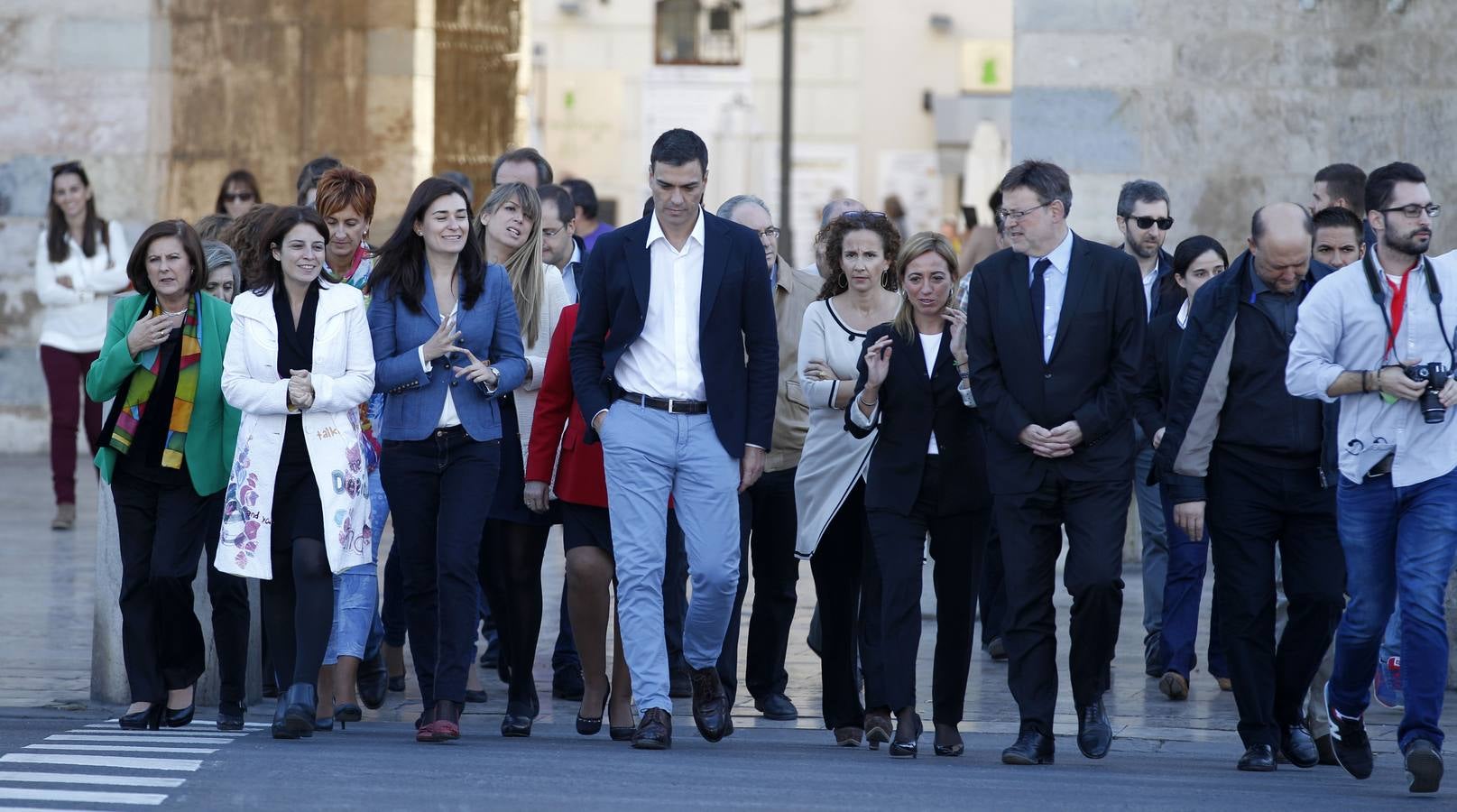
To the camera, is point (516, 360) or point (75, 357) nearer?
point (516, 360)

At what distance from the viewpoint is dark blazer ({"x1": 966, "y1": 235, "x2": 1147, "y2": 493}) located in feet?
23.0

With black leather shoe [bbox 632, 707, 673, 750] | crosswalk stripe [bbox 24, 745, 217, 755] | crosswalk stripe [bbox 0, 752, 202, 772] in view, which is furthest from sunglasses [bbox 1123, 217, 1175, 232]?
crosswalk stripe [bbox 0, 752, 202, 772]

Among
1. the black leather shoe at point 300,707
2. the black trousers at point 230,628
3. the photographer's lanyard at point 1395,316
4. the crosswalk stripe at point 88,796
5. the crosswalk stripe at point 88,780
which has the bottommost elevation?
the crosswalk stripe at point 88,780

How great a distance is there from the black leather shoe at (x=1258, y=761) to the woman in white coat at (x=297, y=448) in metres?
3.03

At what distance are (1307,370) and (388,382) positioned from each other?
3045mm

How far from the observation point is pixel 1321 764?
24.2ft

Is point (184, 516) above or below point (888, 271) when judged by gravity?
below

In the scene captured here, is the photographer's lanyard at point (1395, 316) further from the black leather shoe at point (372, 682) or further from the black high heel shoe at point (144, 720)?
the black high heel shoe at point (144, 720)

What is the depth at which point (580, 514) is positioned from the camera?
7.62 meters

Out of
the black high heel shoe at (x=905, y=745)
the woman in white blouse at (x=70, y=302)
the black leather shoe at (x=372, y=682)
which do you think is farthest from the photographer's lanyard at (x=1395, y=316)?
the woman in white blouse at (x=70, y=302)

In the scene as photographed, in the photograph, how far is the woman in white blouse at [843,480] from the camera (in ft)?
24.9

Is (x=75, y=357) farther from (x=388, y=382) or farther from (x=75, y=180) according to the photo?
(x=388, y=382)

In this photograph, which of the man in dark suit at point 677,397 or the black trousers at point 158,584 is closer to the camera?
the man in dark suit at point 677,397

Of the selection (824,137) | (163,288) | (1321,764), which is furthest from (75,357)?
(824,137)
